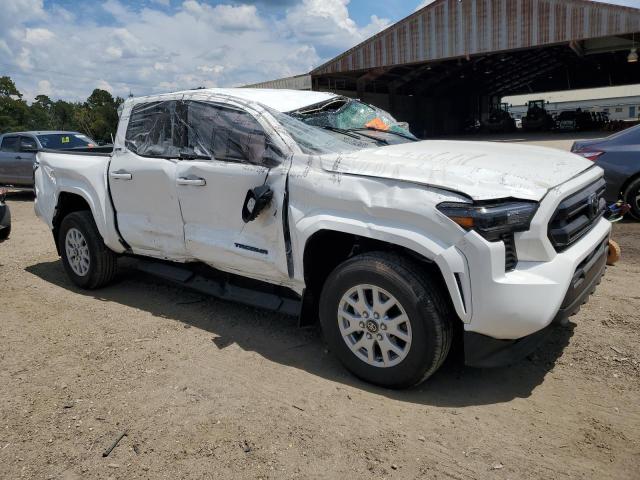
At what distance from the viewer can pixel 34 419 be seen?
327 centimetres

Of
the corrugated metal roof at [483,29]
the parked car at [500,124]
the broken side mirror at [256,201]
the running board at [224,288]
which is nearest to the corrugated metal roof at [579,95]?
the parked car at [500,124]

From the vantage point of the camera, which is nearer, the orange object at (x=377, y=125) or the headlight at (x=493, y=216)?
the headlight at (x=493, y=216)

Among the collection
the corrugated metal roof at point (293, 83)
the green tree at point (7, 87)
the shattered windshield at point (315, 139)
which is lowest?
the shattered windshield at point (315, 139)

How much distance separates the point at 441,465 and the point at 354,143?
88.7 inches

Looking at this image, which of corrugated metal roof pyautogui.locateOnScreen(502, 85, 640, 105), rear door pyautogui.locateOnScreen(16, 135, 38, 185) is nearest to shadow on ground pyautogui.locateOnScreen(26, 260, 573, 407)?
rear door pyautogui.locateOnScreen(16, 135, 38, 185)

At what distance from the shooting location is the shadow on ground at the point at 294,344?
3.38m

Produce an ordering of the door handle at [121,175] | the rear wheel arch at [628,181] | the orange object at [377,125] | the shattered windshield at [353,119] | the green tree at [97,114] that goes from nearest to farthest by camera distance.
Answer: the shattered windshield at [353,119] < the orange object at [377,125] < the door handle at [121,175] < the rear wheel arch at [628,181] < the green tree at [97,114]

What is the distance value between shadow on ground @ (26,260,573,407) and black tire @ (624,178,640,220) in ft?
13.6

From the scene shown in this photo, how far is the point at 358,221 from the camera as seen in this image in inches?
130

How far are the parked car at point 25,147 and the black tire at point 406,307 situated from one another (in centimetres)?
1141

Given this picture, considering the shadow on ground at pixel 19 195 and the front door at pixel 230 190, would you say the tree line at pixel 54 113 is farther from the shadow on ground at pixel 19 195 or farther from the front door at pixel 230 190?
the front door at pixel 230 190

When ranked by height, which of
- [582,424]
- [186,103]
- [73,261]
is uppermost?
[186,103]

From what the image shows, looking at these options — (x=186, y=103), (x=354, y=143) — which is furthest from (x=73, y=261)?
(x=354, y=143)

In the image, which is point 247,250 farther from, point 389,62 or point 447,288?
point 389,62
